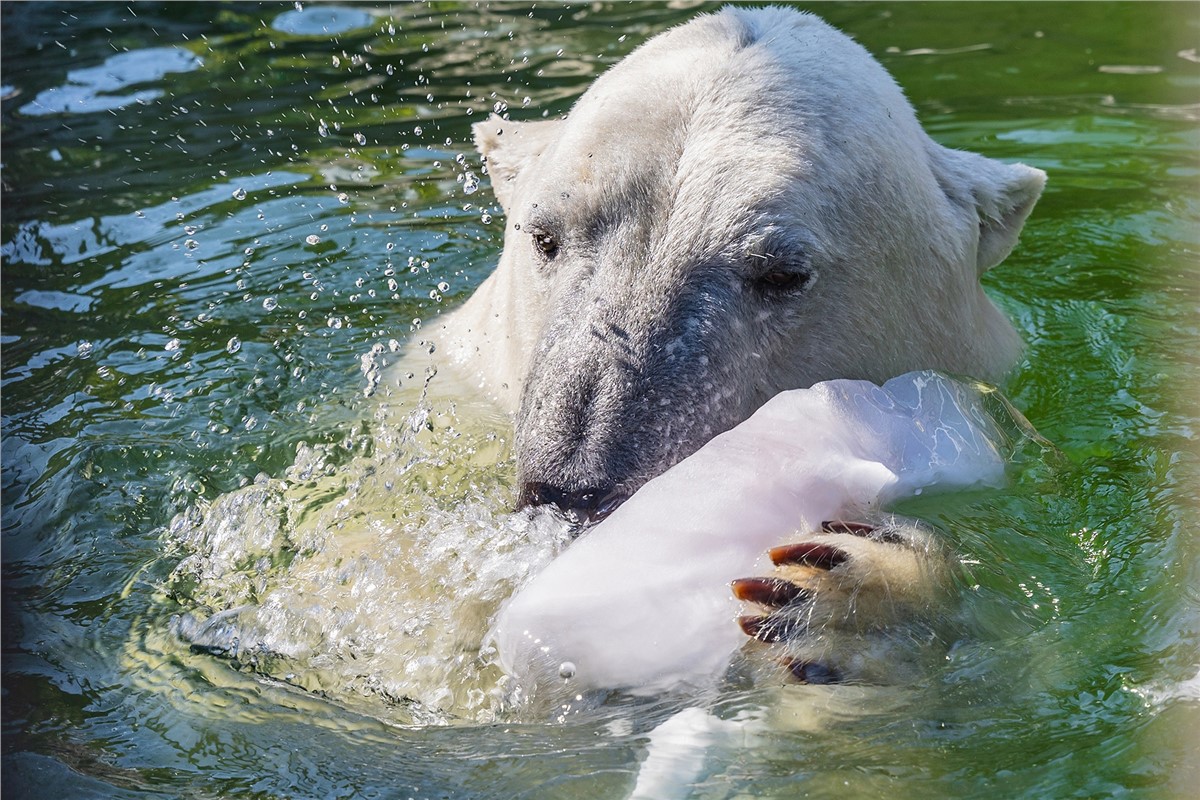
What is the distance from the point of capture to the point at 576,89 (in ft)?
24.3

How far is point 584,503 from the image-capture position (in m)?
2.75

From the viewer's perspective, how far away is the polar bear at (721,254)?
2869mm

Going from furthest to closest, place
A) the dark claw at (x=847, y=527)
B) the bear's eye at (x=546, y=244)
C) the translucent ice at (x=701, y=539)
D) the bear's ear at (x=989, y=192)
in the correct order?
1. the bear's ear at (x=989, y=192)
2. the bear's eye at (x=546, y=244)
3. the dark claw at (x=847, y=527)
4. the translucent ice at (x=701, y=539)

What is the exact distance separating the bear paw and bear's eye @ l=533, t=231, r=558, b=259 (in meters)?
1.11

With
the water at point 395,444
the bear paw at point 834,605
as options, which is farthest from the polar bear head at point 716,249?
the bear paw at point 834,605

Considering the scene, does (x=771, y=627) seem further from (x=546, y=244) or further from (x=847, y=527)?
(x=546, y=244)

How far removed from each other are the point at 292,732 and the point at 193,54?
6645 mm

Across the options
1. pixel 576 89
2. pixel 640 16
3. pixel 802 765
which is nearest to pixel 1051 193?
pixel 576 89

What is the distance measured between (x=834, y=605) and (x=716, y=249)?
3.18 ft

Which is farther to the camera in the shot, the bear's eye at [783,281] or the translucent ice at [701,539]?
the bear's eye at [783,281]

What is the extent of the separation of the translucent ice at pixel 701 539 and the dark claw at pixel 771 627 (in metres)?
0.03

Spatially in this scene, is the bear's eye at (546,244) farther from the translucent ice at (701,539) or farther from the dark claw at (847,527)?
the dark claw at (847,527)

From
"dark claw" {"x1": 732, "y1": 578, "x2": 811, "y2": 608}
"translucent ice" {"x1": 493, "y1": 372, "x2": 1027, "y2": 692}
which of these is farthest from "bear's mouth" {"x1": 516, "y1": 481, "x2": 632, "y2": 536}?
"dark claw" {"x1": 732, "y1": 578, "x2": 811, "y2": 608}

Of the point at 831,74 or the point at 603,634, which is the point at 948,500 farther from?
the point at 831,74
